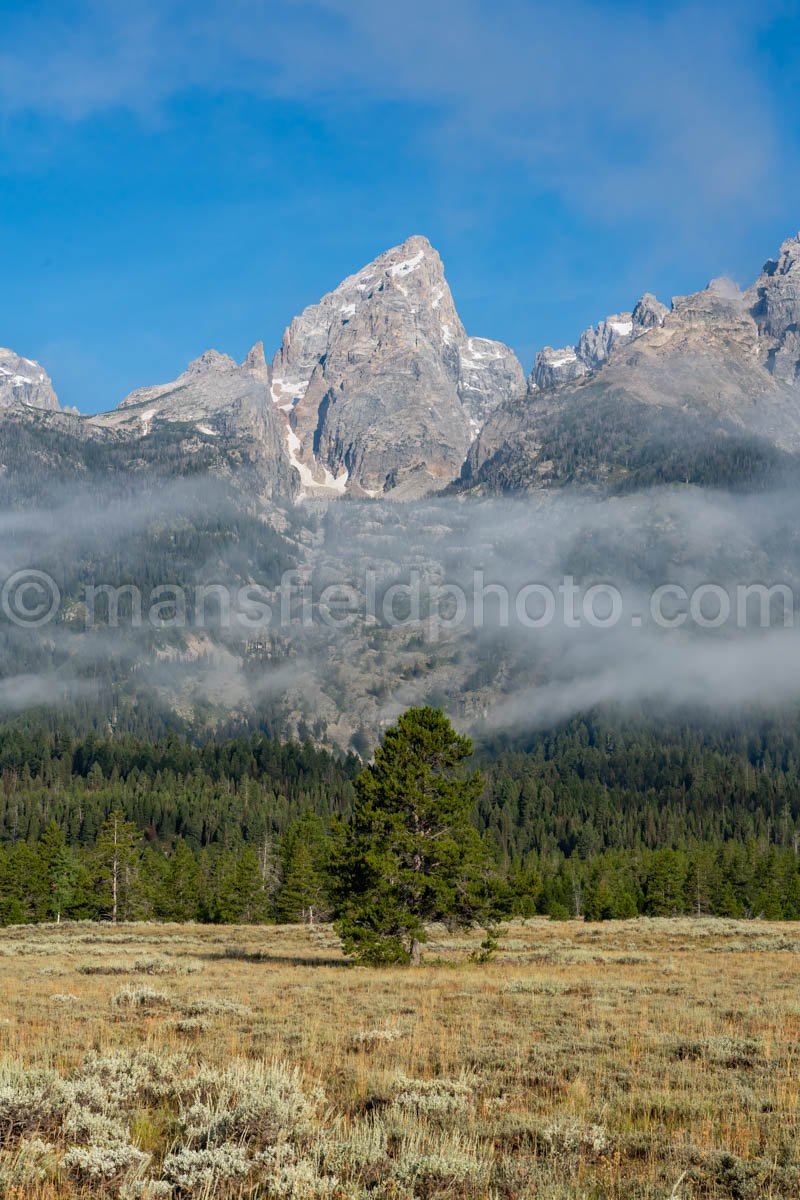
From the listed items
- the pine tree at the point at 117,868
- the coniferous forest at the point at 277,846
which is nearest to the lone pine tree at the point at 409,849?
the coniferous forest at the point at 277,846

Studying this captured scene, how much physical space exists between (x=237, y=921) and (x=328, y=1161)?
292ft

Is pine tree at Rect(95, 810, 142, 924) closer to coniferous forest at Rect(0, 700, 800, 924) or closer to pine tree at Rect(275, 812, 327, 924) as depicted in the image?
coniferous forest at Rect(0, 700, 800, 924)

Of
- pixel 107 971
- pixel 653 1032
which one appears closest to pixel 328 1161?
pixel 653 1032

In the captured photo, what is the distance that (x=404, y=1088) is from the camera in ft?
39.0

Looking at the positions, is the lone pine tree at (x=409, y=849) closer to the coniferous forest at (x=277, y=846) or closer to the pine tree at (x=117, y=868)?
the coniferous forest at (x=277, y=846)

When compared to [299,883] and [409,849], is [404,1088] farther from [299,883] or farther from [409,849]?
→ [299,883]

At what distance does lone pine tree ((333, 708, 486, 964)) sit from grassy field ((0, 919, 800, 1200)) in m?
5.33

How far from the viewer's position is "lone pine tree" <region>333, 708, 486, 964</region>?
1287 inches

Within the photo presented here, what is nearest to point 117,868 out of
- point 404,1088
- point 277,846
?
point 277,846

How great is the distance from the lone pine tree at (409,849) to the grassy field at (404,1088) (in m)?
5.33

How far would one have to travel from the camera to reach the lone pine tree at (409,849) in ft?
107

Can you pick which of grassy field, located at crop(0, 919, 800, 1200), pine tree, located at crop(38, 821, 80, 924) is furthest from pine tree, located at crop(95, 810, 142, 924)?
grassy field, located at crop(0, 919, 800, 1200)

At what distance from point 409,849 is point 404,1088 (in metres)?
22.0

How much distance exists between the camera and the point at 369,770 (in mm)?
35750
